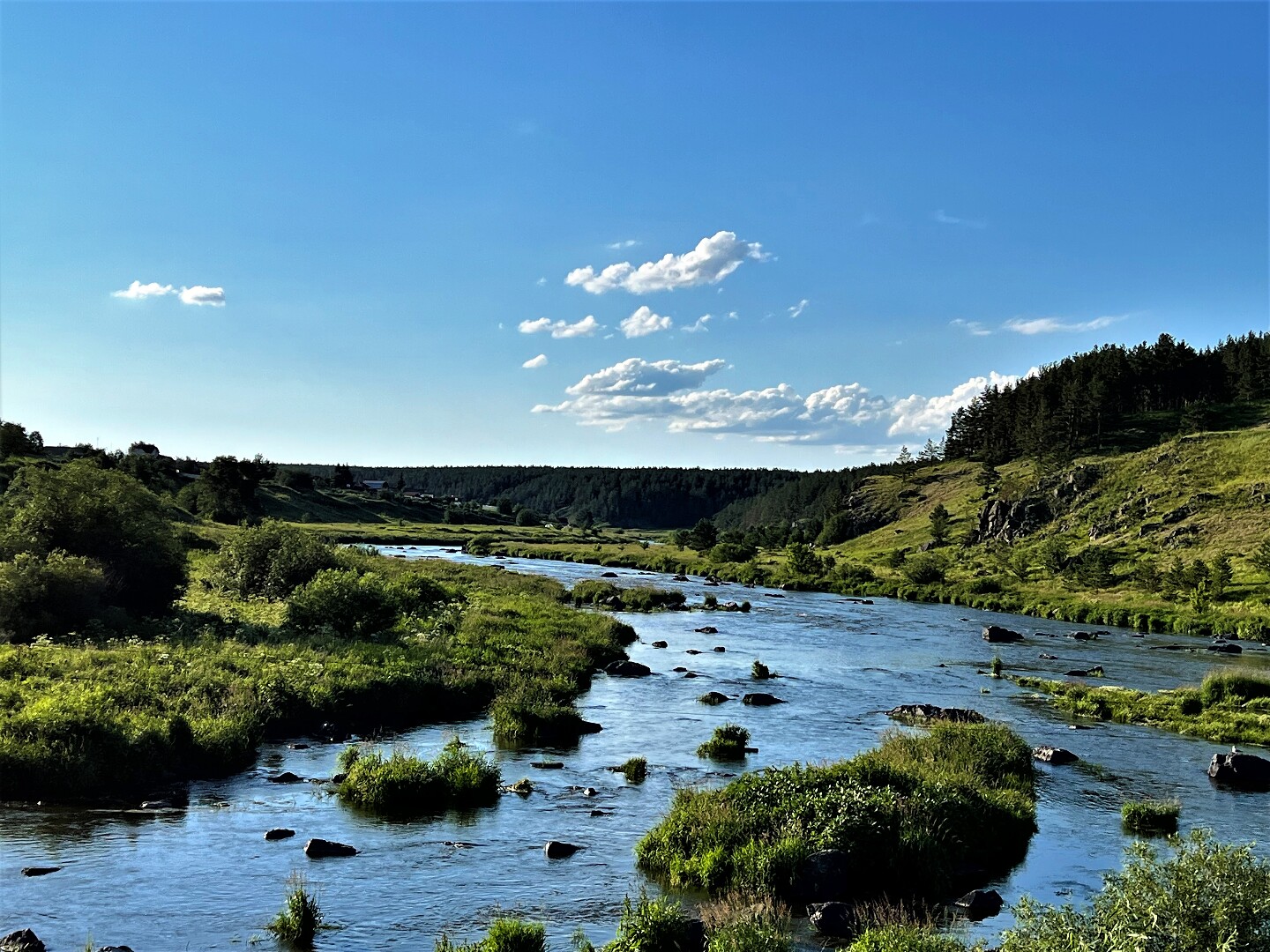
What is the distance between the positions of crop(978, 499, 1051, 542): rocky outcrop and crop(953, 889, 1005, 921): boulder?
109m

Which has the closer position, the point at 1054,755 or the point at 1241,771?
the point at 1241,771

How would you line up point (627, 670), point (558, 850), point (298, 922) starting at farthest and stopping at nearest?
point (627, 670)
point (558, 850)
point (298, 922)

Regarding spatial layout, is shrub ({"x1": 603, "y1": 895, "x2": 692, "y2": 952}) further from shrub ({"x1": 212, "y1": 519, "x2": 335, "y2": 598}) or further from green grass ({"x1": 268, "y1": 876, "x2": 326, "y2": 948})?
shrub ({"x1": 212, "y1": 519, "x2": 335, "y2": 598})

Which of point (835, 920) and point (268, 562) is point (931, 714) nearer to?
point (835, 920)

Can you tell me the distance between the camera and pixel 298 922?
1611cm

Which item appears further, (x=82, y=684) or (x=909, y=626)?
(x=909, y=626)

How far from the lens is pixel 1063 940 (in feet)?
39.1

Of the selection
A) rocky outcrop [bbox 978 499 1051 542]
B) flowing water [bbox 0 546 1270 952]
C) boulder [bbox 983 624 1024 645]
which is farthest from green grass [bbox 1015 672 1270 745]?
rocky outcrop [bbox 978 499 1051 542]

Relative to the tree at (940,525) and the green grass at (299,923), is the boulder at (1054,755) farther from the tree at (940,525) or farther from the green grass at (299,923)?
the tree at (940,525)

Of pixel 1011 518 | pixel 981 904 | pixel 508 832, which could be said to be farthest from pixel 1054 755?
pixel 1011 518

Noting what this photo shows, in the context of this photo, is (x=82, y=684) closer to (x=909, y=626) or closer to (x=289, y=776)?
(x=289, y=776)


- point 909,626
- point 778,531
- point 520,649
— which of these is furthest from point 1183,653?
point 778,531

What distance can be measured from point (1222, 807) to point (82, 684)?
35330 millimetres

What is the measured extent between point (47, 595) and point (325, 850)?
25525 millimetres
